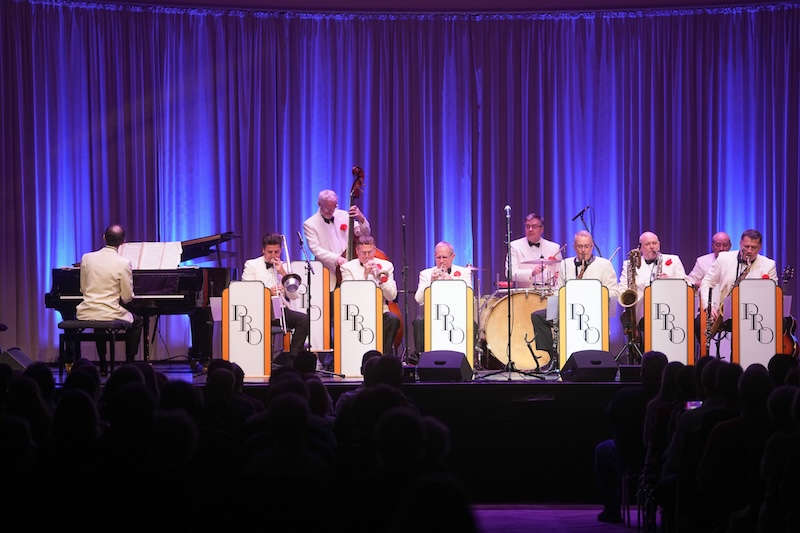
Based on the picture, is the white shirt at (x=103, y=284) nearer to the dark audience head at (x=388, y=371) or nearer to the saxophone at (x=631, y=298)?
the dark audience head at (x=388, y=371)

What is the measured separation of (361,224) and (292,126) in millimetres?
2513

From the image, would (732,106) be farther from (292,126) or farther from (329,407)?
(329,407)

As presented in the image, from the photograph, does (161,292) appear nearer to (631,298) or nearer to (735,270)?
(631,298)

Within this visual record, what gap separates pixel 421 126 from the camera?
513 inches

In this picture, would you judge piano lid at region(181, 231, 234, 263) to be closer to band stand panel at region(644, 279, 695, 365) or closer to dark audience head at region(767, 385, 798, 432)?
band stand panel at region(644, 279, 695, 365)

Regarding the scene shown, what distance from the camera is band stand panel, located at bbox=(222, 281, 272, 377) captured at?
9.03m

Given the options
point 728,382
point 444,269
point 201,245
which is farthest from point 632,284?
point 728,382

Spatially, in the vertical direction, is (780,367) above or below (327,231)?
below

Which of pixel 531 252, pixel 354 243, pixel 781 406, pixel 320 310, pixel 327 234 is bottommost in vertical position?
pixel 781 406

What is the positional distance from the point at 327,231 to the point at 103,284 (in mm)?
2686

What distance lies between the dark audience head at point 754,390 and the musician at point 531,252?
6.29 m

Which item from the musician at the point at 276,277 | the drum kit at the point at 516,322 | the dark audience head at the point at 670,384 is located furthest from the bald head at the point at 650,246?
the dark audience head at the point at 670,384

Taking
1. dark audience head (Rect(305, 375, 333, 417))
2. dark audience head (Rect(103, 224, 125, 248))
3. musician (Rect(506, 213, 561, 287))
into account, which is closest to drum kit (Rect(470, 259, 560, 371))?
musician (Rect(506, 213, 561, 287))

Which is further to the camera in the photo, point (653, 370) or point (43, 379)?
point (653, 370)
